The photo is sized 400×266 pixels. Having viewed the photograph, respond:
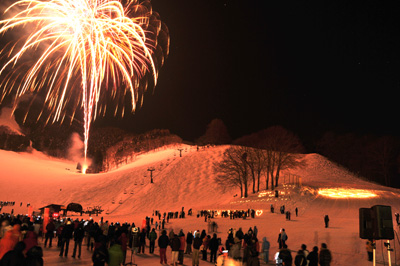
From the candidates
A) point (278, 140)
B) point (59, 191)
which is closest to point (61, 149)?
point (59, 191)

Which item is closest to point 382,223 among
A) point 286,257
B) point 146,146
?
point 286,257

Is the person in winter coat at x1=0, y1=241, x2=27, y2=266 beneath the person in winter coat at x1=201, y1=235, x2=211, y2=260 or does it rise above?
above

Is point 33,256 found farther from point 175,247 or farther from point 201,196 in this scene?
point 201,196

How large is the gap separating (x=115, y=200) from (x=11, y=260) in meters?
54.7

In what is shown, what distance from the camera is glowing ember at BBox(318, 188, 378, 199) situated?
162 ft

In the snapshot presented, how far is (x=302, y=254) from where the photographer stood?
11820 millimetres

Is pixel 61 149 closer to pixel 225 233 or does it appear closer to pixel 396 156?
pixel 396 156

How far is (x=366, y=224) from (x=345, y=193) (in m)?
44.8

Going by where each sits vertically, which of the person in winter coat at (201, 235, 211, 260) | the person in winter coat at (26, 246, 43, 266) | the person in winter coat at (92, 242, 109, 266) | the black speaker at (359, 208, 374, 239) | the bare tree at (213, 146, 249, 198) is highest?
the bare tree at (213, 146, 249, 198)

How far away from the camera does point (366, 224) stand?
1034 centimetres

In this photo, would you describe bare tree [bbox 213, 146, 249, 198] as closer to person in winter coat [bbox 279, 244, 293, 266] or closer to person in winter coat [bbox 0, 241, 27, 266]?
person in winter coat [bbox 279, 244, 293, 266]

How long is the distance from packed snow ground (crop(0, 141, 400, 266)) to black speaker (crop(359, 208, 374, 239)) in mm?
7762

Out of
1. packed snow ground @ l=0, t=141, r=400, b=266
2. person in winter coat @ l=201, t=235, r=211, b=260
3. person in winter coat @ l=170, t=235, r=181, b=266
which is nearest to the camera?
person in winter coat @ l=170, t=235, r=181, b=266

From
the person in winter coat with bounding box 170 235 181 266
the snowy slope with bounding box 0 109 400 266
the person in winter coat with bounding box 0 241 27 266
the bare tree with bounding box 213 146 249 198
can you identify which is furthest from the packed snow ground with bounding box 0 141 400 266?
the person in winter coat with bounding box 0 241 27 266
